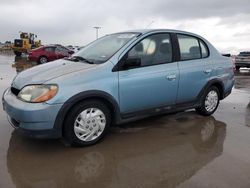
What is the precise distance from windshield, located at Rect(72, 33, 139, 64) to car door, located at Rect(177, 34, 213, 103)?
3.43 ft

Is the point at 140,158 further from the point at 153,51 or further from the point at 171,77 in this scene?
the point at 153,51

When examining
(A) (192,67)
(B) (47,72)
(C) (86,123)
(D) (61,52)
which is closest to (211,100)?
(A) (192,67)

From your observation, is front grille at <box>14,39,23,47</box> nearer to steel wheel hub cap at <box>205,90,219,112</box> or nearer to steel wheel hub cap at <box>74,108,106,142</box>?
steel wheel hub cap at <box>205,90,219,112</box>

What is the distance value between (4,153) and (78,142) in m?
1.00

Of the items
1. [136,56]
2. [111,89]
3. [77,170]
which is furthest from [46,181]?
[136,56]

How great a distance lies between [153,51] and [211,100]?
1910 mm

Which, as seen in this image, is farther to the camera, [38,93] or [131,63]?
[131,63]

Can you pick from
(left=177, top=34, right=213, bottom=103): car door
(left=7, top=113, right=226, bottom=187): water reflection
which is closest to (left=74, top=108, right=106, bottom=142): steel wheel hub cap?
(left=7, top=113, right=226, bottom=187): water reflection

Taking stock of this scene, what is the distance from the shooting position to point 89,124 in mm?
4699

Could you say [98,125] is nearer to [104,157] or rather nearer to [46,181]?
[104,157]

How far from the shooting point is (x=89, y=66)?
487 centimetres

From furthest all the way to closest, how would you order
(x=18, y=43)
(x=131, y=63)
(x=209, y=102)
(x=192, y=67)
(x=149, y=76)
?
Result: 1. (x=18, y=43)
2. (x=209, y=102)
3. (x=192, y=67)
4. (x=149, y=76)
5. (x=131, y=63)

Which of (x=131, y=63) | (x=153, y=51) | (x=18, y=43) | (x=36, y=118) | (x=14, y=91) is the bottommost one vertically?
(x=36, y=118)

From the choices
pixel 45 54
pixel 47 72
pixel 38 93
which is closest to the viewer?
pixel 38 93
